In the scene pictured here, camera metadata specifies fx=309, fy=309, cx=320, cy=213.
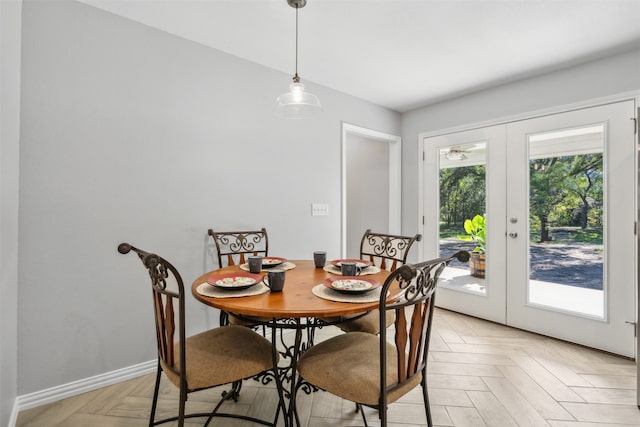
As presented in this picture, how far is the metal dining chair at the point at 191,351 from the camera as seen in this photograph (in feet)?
3.93

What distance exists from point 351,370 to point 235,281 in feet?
2.17

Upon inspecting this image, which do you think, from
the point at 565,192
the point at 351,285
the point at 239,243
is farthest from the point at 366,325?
the point at 565,192

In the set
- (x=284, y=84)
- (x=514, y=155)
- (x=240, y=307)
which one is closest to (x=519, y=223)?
(x=514, y=155)

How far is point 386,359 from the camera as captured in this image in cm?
122

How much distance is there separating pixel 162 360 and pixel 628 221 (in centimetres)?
329

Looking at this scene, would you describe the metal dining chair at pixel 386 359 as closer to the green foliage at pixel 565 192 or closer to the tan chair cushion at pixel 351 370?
the tan chair cushion at pixel 351 370

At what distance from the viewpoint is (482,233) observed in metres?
3.28

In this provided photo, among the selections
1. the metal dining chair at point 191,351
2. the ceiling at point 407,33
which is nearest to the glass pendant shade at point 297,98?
the ceiling at point 407,33

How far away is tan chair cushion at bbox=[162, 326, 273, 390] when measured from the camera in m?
1.25

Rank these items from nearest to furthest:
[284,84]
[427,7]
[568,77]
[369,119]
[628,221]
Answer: [427,7]
[628,221]
[568,77]
[284,84]
[369,119]

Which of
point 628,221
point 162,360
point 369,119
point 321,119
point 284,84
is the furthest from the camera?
point 369,119

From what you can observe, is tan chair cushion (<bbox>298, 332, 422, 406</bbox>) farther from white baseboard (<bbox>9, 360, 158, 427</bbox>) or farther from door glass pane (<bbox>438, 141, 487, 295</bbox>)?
door glass pane (<bbox>438, 141, 487, 295</bbox>)

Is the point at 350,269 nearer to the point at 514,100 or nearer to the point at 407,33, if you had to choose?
the point at 407,33

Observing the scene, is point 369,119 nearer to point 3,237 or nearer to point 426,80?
point 426,80
